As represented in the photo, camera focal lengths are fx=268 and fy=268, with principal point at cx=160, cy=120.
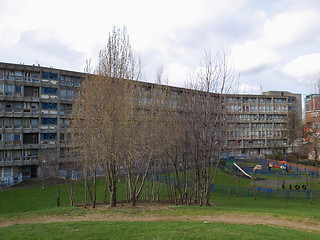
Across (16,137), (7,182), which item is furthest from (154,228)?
(16,137)

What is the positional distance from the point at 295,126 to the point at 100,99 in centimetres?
7287

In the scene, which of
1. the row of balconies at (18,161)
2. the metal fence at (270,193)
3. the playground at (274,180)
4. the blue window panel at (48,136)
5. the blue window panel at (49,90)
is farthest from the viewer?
the blue window panel at (49,90)

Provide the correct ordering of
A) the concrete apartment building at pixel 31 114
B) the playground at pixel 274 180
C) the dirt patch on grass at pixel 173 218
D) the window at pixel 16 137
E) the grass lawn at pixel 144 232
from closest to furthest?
the grass lawn at pixel 144 232
the dirt patch on grass at pixel 173 218
the playground at pixel 274 180
the concrete apartment building at pixel 31 114
the window at pixel 16 137

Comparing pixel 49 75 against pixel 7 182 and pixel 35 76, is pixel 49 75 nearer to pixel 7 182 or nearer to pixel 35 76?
pixel 35 76

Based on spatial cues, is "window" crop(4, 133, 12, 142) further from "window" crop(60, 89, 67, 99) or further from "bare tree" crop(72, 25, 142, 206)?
"bare tree" crop(72, 25, 142, 206)

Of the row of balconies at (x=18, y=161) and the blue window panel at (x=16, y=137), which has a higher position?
the blue window panel at (x=16, y=137)

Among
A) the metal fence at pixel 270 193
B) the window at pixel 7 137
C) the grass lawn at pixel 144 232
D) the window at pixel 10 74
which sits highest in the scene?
the window at pixel 10 74

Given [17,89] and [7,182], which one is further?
[17,89]

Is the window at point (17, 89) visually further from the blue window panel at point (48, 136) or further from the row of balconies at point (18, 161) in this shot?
the row of balconies at point (18, 161)

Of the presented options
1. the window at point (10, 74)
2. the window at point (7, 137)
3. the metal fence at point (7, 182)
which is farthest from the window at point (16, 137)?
the window at point (10, 74)

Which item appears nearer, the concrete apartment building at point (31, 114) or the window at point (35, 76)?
the concrete apartment building at point (31, 114)

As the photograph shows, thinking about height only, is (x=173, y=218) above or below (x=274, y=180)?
above

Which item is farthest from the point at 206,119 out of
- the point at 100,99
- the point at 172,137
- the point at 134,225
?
the point at 134,225

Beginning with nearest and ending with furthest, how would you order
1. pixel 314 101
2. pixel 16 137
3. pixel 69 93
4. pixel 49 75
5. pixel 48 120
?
pixel 16 137 → pixel 48 120 → pixel 49 75 → pixel 69 93 → pixel 314 101
